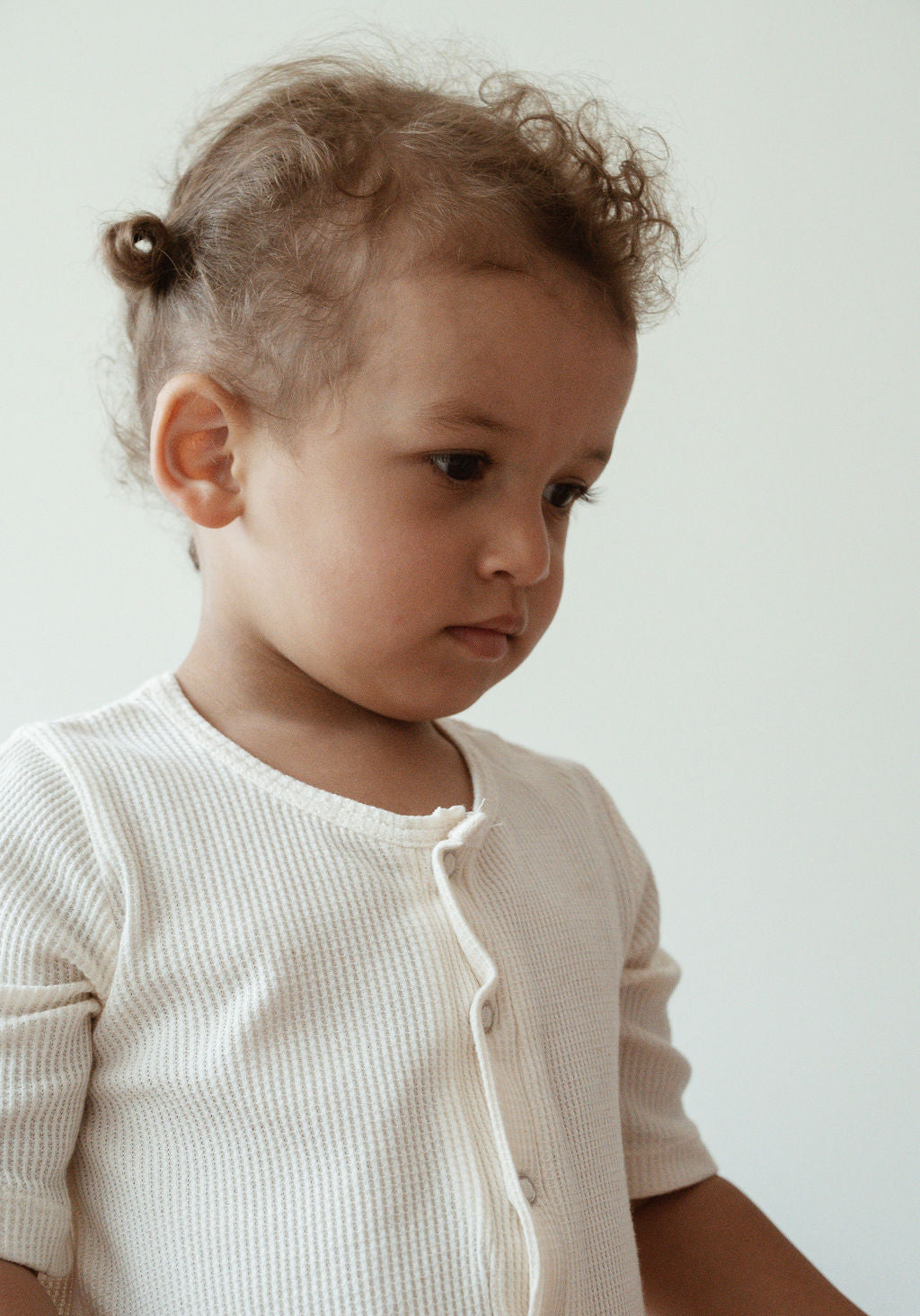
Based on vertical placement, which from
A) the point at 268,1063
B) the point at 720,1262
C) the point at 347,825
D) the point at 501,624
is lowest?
the point at 720,1262

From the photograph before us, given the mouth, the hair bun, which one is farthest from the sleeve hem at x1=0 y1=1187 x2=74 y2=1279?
the hair bun

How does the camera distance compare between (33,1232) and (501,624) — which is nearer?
(33,1232)

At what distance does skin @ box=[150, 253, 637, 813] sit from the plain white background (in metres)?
0.53

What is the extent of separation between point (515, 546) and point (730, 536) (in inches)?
25.4

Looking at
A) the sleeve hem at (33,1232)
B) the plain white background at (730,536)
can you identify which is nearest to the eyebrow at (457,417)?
the sleeve hem at (33,1232)

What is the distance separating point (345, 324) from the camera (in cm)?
60

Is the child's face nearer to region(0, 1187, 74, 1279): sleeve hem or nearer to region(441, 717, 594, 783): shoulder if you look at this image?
region(441, 717, 594, 783): shoulder

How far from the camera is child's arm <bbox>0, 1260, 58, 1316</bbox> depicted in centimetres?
50

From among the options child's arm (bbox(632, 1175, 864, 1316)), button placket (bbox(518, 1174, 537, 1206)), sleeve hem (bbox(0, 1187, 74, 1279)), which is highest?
button placket (bbox(518, 1174, 537, 1206))

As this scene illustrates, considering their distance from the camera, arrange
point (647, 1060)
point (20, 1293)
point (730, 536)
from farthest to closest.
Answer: point (730, 536), point (647, 1060), point (20, 1293)

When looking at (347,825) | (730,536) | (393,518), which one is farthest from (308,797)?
(730,536)

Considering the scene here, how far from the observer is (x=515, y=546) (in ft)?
1.95

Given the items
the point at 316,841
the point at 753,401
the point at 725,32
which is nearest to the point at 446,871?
the point at 316,841

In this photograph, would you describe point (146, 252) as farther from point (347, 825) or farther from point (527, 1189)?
point (527, 1189)
